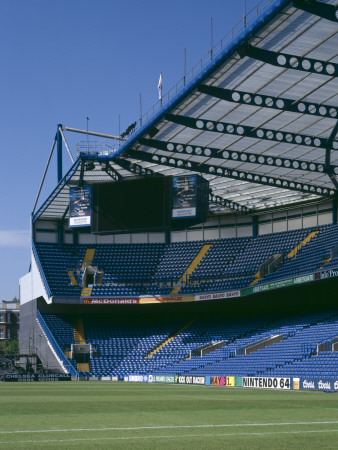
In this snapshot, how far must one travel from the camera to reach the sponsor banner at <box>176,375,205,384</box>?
147ft

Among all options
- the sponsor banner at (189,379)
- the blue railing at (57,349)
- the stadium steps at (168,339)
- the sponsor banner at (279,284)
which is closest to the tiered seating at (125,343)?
the stadium steps at (168,339)

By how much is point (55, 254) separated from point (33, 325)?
7.24 meters

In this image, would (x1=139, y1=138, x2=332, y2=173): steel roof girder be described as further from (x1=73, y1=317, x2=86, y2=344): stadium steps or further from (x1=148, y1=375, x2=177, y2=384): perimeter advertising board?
(x1=73, y1=317, x2=86, y2=344): stadium steps

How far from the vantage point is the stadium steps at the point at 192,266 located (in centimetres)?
5995

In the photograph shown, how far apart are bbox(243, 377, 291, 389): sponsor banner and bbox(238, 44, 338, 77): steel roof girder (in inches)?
642

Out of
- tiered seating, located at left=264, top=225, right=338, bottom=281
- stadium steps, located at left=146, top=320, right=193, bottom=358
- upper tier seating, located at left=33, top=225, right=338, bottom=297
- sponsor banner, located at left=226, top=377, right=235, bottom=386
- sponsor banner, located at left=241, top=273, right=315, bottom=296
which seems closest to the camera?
sponsor banner, located at left=226, top=377, right=235, bottom=386

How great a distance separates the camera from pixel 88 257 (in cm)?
6588

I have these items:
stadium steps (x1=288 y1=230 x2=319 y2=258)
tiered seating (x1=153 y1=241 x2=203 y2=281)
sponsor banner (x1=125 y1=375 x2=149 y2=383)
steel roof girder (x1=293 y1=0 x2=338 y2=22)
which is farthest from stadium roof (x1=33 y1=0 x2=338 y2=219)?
sponsor banner (x1=125 y1=375 x2=149 y2=383)

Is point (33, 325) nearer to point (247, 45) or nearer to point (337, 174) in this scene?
point (337, 174)

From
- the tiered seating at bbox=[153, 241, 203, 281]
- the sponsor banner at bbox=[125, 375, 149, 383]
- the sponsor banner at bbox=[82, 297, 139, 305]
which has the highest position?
the tiered seating at bbox=[153, 241, 203, 281]

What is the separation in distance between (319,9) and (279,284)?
2541 centimetres

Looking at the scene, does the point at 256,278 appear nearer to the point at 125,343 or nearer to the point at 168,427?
the point at 125,343

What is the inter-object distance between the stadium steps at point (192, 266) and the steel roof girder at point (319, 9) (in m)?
35.8

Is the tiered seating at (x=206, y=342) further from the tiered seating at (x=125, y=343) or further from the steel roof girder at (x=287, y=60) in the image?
the steel roof girder at (x=287, y=60)
